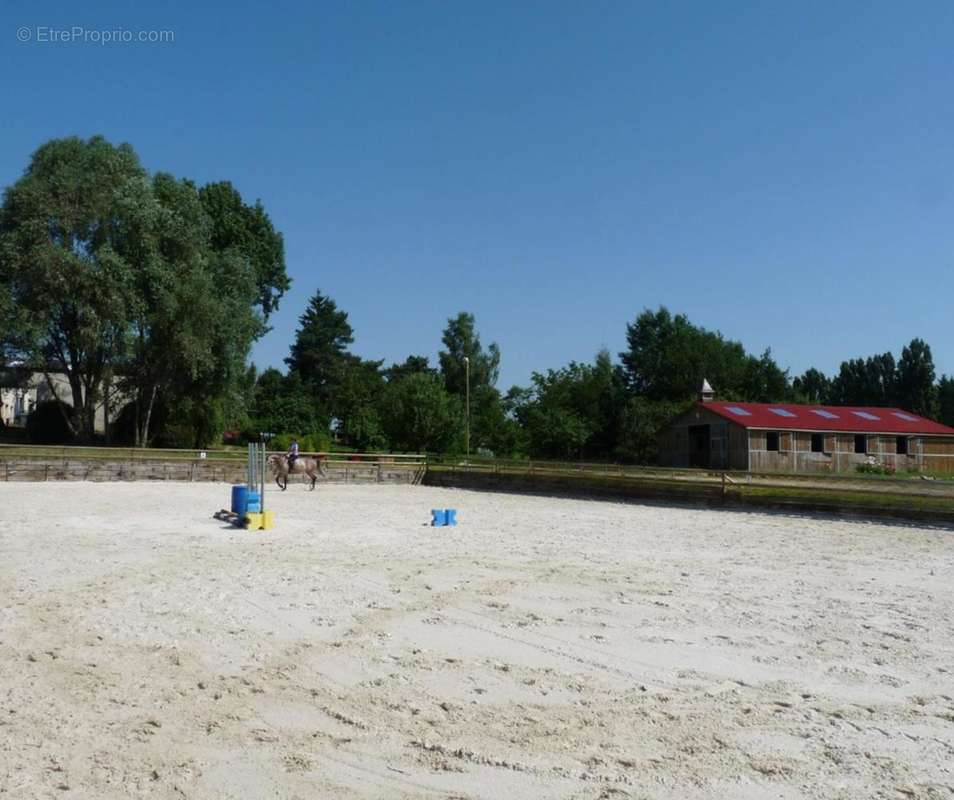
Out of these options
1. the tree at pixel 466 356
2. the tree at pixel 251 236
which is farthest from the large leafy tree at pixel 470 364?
the tree at pixel 251 236

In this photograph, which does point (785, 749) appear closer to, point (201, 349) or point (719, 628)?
point (719, 628)

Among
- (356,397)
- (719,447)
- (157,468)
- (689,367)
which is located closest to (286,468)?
(157,468)

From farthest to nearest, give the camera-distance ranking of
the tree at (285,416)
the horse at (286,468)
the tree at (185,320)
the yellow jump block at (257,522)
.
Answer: the tree at (285,416) → the tree at (185,320) → the horse at (286,468) → the yellow jump block at (257,522)

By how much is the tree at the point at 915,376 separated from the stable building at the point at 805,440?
174ft

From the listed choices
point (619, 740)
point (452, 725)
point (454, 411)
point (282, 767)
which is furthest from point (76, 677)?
point (454, 411)

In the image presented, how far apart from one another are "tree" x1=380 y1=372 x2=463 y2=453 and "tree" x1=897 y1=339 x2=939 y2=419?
2720 inches

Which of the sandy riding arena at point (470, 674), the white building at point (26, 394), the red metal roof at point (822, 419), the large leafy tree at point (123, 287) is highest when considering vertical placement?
the large leafy tree at point (123, 287)

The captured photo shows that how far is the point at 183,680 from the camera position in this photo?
6105 mm

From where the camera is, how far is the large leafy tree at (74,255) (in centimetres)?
3822

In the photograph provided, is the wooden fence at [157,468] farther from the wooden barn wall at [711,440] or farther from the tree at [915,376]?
the tree at [915,376]

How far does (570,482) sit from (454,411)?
62.4 ft

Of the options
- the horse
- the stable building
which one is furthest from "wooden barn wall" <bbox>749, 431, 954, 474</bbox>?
the horse

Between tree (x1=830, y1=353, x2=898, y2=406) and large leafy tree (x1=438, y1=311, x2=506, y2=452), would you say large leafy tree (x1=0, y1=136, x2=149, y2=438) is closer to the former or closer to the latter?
large leafy tree (x1=438, y1=311, x2=506, y2=452)

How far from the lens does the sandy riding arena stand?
176 inches
